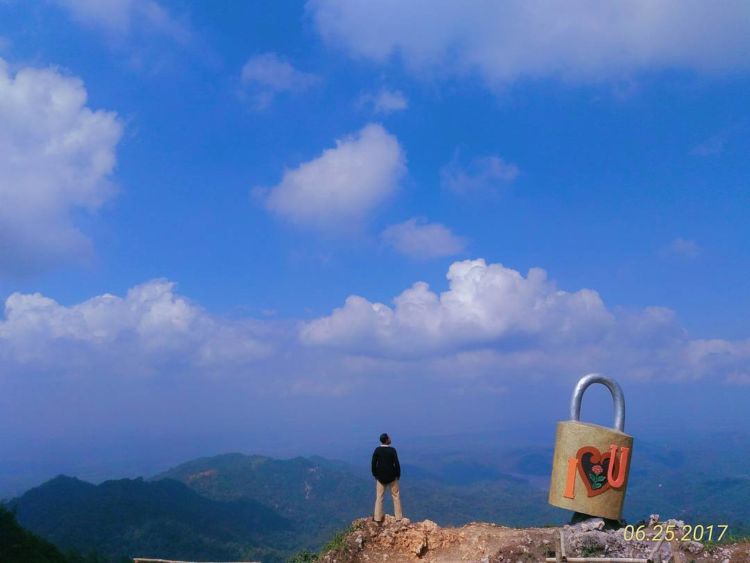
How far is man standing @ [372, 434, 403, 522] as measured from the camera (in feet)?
49.1

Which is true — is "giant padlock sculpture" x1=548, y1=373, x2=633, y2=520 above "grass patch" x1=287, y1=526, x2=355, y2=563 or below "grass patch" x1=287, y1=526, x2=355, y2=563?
above

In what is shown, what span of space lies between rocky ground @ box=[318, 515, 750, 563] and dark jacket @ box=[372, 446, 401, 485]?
1.32m

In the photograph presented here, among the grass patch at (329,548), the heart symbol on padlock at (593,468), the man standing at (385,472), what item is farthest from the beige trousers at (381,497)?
the heart symbol on padlock at (593,468)

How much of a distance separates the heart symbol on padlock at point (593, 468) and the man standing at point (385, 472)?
16.1 ft

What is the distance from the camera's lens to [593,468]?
1511cm

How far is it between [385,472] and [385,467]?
5.1 inches

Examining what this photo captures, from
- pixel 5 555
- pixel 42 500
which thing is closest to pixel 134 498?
pixel 42 500

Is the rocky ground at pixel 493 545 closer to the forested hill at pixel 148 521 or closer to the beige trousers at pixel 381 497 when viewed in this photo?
the beige trousers at pixel 381 497

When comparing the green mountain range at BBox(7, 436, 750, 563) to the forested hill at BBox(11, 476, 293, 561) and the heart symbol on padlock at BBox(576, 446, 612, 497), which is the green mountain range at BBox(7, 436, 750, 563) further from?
the heart symbol on padlock at BBox(576, 446, 612, 497)

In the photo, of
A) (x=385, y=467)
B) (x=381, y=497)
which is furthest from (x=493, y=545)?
(x=385, y=467)

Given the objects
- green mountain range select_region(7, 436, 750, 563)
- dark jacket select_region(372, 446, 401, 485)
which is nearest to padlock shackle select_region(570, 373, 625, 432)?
dark jacket select_region(372, 446, 401, 485)

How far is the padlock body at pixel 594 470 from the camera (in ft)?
49.5

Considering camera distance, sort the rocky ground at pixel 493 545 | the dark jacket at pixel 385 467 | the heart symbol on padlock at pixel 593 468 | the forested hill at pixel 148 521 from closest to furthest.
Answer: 1. the rocky ground at pixel 493 545
2. the dark jacket at pixel 385 467
3. the heart symbol on padlock at pixel 593 468
4. the forested hill at pixel 148 521

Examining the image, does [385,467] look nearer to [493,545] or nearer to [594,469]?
[493,545]
